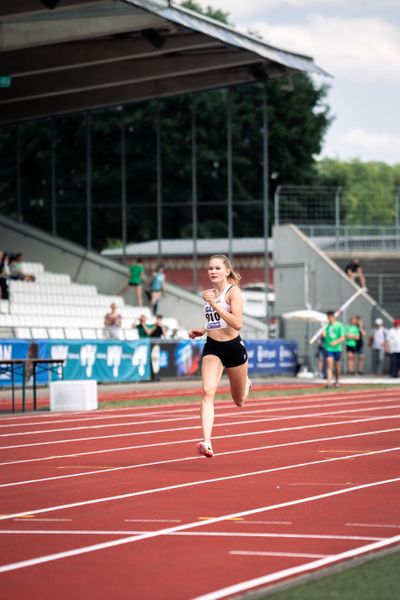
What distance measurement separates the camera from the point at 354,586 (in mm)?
7129

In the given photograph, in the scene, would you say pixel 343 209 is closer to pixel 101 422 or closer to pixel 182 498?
pixel 101 422

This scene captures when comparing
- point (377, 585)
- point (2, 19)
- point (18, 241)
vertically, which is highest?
point (2, 19)

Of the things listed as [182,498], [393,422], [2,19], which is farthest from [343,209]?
[182,498]

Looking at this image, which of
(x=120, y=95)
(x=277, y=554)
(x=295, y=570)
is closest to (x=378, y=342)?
(x=120, y=95)

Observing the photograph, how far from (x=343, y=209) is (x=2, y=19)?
20221 mm

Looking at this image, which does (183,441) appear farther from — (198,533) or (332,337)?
(332,337)

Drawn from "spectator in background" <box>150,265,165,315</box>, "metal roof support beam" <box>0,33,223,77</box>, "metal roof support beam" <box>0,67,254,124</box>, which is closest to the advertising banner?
Answer: "spectator in background" <box>150,265,165,315</box>

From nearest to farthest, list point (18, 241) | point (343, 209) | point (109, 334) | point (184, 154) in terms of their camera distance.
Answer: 1. point (109, 334)
2. point (18, 241)
3. point (343, 209)
4. point (184, 154)

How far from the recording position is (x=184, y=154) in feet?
196

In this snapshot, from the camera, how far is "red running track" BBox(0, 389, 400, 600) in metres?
7.61

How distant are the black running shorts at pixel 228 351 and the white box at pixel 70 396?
997cm

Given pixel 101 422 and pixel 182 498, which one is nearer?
pixel 182 498

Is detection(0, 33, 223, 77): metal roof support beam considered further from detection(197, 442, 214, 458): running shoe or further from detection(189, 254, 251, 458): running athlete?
detection(197, 442, 214, 458): running shoe

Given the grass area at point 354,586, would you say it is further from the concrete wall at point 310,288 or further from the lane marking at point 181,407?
the concrete wall at point 310,288
